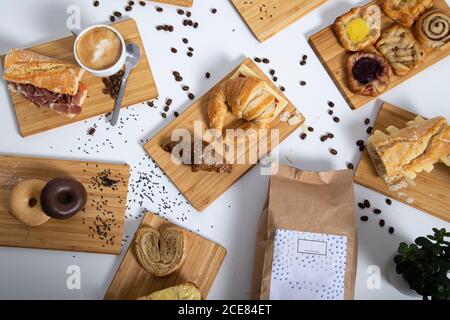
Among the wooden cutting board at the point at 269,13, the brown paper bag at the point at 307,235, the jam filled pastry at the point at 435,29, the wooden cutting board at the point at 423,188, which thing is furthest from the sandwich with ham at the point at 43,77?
the jam filled pastry at the point at 435,29

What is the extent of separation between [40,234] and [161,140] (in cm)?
52

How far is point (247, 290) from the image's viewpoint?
177cm

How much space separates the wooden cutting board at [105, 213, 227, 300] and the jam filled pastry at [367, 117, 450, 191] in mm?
630

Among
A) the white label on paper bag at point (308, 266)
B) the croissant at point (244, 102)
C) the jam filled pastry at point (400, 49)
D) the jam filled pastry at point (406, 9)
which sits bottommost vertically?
the white label on paper bag at point (308, 266)

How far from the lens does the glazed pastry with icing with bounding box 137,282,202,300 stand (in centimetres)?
161

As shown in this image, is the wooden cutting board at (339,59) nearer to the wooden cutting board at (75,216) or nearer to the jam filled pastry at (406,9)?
the jam filled pastry at (406,9)

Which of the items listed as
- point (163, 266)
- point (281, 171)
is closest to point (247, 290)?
point (163, 266)

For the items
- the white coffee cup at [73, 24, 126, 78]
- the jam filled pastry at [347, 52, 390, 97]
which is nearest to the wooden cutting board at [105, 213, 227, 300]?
the white coffee cup at [73, 24, 126, 78]

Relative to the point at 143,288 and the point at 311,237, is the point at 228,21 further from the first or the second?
the point at 143,288

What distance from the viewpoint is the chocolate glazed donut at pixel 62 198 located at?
166 cm

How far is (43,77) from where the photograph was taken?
172 cm

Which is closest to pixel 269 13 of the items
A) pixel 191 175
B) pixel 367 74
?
pixel 367 74

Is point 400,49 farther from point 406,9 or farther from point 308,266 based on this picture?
point 308,266

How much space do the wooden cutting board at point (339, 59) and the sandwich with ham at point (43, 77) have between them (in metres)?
0.85
